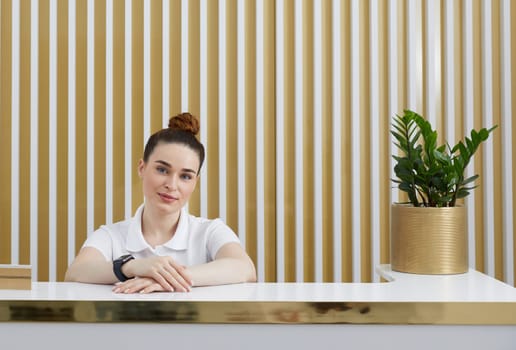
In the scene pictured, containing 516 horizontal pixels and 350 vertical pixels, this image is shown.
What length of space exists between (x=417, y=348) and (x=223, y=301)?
0.35 metres

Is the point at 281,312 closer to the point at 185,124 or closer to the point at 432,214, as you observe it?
the point at 432,214

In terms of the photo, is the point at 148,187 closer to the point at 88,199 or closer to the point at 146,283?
the point at 146,283

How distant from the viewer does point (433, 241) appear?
1345 millimetres

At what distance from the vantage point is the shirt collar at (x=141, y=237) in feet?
5.31

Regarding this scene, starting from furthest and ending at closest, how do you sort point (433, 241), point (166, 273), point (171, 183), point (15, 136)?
point (15, 136) < point (171, 183) < point (433, 241) < point (166, 273)

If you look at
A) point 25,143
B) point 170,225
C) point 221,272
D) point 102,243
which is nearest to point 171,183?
point 170,225

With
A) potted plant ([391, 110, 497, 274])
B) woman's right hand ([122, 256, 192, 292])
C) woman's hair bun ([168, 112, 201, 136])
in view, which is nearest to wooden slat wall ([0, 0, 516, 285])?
woman's hair bun ([168, 112, 201, 136])

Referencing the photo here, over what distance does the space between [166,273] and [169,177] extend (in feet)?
1.75

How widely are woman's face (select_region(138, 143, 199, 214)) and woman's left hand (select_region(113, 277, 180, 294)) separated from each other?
0.50 metres

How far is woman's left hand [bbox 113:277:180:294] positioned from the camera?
1.08 meters

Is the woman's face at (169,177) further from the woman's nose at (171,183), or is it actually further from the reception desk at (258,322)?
the reception desk at (258,322)

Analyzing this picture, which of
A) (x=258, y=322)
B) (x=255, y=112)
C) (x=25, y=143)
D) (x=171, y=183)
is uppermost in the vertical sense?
(x=255, y=112)

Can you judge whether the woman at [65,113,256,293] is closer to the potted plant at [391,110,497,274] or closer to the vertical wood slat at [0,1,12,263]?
the potted plant at [391,110,497,274]

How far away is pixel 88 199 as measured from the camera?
88.1 inches
